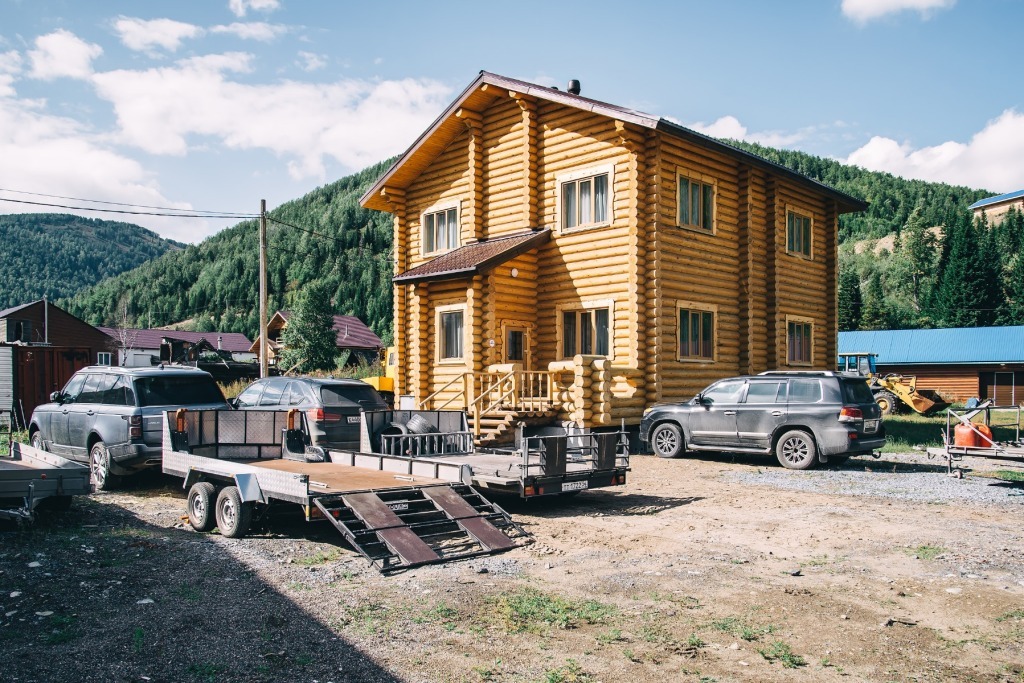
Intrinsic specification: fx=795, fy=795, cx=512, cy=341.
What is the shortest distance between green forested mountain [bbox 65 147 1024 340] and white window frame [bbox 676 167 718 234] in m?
63.6

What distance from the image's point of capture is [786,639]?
18.5 ft

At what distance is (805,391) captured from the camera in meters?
15.2

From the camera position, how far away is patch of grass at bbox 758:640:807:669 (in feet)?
17.0

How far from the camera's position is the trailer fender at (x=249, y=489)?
8539 mm

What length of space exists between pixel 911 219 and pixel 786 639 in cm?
9937

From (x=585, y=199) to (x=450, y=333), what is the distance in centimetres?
491

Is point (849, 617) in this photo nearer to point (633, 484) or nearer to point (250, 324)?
point (633, 484)

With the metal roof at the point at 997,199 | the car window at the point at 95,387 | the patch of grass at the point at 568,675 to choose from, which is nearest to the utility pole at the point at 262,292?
the car window at the point at 95,387

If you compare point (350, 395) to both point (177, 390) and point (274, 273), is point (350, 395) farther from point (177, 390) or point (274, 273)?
point (274, 273)

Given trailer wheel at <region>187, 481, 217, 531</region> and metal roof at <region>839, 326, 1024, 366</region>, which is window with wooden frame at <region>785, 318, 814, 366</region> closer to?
trailer wheel at <region>187, 481, 217, 531</region>

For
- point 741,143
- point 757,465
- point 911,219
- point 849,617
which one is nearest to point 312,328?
point 757,465

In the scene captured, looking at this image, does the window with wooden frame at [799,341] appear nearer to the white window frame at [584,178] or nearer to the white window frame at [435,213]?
the white window frame at [584,178]

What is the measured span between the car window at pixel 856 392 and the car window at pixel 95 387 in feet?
42.0

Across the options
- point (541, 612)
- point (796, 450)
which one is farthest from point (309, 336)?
point (541, 612)
